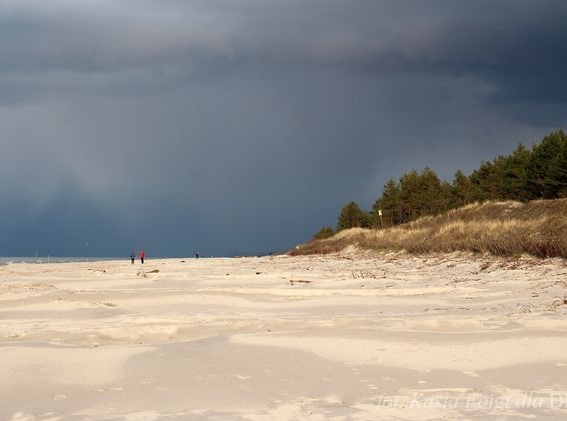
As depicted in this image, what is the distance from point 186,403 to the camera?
408 centimetres

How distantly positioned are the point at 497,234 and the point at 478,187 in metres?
63.2

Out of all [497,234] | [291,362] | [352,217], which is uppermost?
[352,217]

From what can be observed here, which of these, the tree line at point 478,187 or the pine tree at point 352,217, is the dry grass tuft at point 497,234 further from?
the pine tree at point 352,217

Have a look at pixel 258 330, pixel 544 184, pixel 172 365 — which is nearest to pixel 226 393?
pixel 172 365

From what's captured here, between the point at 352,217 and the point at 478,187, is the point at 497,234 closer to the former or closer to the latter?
the point at 478,187

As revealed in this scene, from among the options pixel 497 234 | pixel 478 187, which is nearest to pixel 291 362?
pixel 497 234

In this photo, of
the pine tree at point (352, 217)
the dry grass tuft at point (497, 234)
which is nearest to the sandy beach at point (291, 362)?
the dry grass tuft at point (497, 234)

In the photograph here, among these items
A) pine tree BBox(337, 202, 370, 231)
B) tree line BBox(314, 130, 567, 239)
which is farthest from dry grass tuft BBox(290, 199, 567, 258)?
pine tree BBox(337, 202, 370, 231)

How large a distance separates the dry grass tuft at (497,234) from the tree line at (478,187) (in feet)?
72.5

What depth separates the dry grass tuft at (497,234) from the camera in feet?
51.4

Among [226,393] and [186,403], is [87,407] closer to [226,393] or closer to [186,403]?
[186,403]

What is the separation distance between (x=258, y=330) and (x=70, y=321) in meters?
2.76

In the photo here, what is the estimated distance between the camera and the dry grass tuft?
15.7 metres

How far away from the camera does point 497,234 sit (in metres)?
21.7
